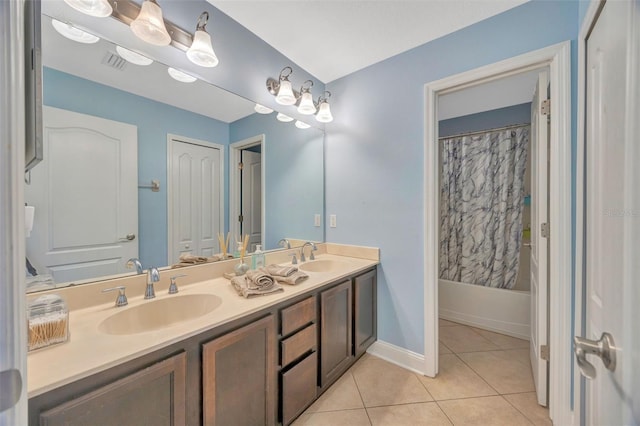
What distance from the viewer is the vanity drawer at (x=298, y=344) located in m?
1.31

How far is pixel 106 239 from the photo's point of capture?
4.10 ft

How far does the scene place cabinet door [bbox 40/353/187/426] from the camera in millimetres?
707

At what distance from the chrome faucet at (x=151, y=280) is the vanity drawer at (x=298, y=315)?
0.64m

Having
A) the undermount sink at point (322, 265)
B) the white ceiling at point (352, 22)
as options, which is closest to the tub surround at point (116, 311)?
the undermount sink at point (322, 265)

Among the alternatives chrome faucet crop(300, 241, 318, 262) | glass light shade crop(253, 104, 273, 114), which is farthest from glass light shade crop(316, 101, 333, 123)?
chrome faucet crop(300, 241, 318, 262)

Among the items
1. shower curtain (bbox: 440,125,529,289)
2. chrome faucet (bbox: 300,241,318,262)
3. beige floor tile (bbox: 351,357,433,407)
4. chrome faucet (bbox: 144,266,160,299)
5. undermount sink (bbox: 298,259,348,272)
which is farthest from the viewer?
shower curtain (bbox: 440,125,529,289)

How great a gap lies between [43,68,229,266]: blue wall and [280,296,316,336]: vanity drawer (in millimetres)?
748

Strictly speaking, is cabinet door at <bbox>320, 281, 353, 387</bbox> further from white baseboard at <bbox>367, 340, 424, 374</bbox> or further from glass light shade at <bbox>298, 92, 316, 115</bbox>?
glass light shade at <bbox>298, 92, 316, 115</bbox>

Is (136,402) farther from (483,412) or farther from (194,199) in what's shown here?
(483,412)

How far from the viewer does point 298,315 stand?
1.39 m

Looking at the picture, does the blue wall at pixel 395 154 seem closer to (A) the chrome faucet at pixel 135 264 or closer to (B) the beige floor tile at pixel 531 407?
(B) the beige floor tile at pixel 531 407

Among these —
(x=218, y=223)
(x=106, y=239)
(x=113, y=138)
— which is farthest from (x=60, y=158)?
(x=218, y=223)

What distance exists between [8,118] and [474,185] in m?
3.35

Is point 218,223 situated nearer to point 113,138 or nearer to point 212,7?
point 113,138
